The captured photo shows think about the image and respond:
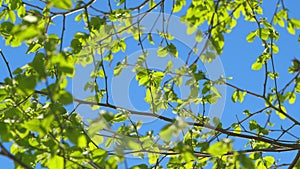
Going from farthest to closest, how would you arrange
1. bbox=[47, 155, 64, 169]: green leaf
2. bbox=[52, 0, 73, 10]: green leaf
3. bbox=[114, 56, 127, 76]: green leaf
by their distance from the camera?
bbox=[114, 56, 127, 76]: green leaf → bbox=[47, 155, 64, 169]: green leaf → bbox=[52, 0, 73, 10]: green leaf

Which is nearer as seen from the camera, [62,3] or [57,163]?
[62,3]

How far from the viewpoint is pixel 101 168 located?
1886mm

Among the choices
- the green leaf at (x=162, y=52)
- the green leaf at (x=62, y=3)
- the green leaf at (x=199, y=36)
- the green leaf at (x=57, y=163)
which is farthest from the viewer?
the green leaf at (x=162, y=52)

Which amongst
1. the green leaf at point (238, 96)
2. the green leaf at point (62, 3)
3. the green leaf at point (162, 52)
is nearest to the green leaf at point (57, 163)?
the green leaf at point (62, 3)

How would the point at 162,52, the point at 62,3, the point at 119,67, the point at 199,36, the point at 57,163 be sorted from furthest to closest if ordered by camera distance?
the point at 162,52 → the point at 119,67 → the point at 199,36 → the point at 57,163 → the point at 62,3

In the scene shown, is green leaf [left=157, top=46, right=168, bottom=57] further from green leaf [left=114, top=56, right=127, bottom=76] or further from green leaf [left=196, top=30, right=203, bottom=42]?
green leaf [left=196, top=30, right=203, bottom=42]

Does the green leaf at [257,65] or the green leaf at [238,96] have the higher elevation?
the green leaf at [257,65]

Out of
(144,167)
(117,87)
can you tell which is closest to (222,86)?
(117,87)

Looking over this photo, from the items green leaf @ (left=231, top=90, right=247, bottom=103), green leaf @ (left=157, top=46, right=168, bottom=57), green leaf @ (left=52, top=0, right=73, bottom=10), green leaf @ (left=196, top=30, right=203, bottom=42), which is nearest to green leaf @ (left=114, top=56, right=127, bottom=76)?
green leaf @ (left=157, top=46, right=168, bottom=57)

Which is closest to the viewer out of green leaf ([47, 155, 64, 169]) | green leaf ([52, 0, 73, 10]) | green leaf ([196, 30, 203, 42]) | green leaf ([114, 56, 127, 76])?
green leaf ([52, 0, 73, 10])

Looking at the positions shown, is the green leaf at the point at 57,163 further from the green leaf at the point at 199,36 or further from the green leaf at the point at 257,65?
the green leaf at the point at 257,65

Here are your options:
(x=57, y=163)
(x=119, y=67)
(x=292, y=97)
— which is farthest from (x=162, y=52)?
(x=57, y=163)

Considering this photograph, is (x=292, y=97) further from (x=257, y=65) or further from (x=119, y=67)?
(x=119, y=67)

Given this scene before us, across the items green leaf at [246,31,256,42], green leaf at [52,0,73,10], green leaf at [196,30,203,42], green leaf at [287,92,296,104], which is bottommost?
green leaf at [52,0,73,10]
